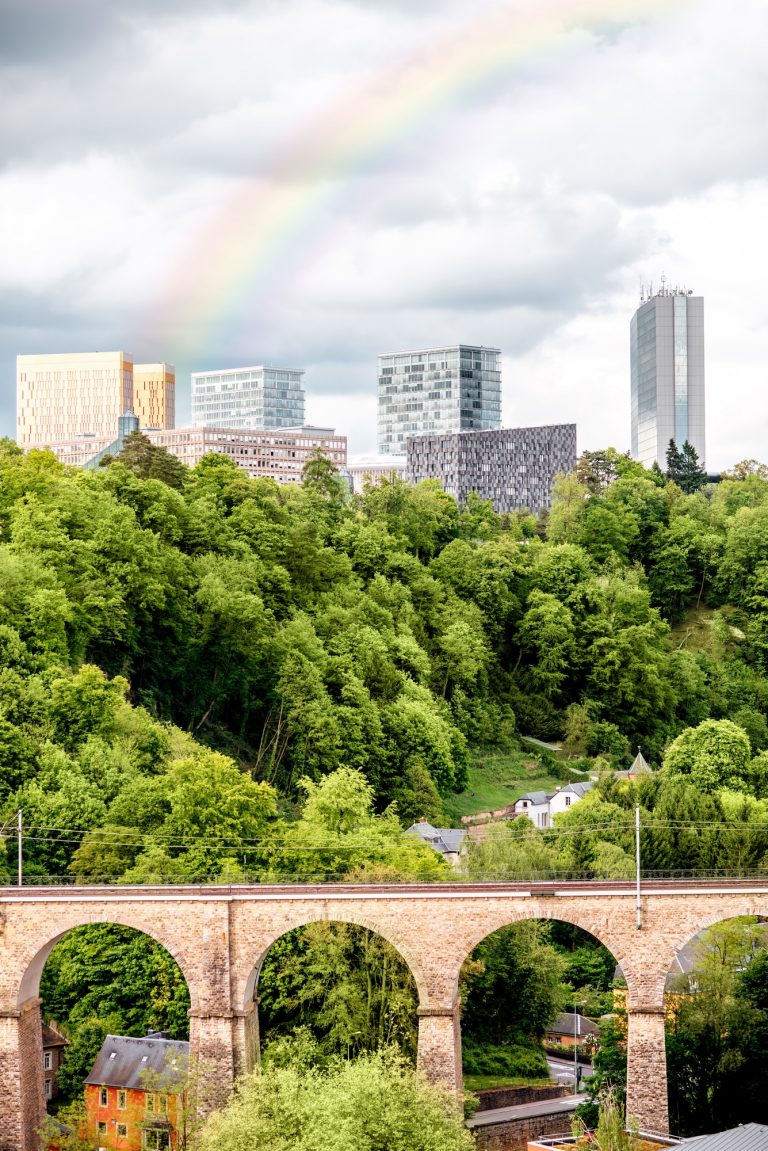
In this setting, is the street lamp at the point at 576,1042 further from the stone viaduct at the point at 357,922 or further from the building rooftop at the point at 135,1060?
the building rooftop at the point at 135,1060

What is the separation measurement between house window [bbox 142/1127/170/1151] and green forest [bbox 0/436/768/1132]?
524 cm

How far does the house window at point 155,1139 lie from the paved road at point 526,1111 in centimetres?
1052

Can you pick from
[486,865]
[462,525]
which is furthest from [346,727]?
[462,525]

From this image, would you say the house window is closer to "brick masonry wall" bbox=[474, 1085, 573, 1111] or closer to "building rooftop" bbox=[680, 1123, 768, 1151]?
"brick masonry wall" bbox=[474, 1085, 573, 1111]

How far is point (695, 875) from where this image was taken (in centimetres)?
7094

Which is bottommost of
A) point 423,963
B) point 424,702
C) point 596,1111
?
point 596,1111

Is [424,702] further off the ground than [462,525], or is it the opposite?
[462,525]

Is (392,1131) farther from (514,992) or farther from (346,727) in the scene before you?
(346,727)

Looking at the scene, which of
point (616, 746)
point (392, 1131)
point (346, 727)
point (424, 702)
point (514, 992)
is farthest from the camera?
point (616, 746)

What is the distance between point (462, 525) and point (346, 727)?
4619 cm

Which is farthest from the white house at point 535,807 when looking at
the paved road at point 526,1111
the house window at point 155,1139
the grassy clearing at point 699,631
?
the house window at point 155,1139

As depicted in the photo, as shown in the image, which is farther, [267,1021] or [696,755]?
[696,755]

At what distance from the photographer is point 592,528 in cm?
13725

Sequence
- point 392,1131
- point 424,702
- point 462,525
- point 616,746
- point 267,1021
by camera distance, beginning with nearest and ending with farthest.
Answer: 1. point 392,1131
2. point 267,1021
3. point 424,702
4. point 616,746
5. point 462,525
